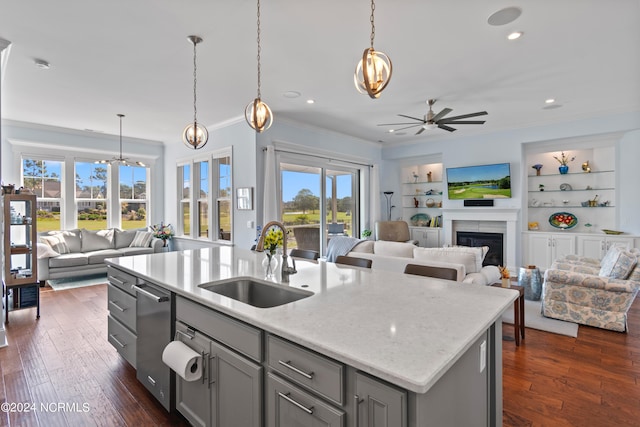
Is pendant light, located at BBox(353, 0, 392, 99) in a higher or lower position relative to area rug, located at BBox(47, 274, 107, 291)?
higher

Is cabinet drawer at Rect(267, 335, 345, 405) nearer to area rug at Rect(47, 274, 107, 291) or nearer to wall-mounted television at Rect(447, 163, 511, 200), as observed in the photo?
area rug at Rect(47, 274, 107, 291)

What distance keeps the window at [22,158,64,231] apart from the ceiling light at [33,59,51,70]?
139 inches

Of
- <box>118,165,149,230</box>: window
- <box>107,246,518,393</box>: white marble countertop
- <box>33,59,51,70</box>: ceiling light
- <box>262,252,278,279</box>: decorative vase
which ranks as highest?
<box>33,59,51,70</box>: ceiling light

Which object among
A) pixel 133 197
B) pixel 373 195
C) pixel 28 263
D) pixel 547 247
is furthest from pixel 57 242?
pixel 547 247

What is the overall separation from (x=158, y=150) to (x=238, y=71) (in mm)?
4696

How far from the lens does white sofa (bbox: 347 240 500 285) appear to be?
3355 millimetres

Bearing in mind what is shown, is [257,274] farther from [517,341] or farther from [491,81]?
[491,81]

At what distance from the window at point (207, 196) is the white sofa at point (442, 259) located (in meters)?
2.89

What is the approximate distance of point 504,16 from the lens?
8.59 ft

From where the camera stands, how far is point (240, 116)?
17.6 feet

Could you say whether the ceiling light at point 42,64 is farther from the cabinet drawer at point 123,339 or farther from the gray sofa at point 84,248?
the gray sofa at point 84,248

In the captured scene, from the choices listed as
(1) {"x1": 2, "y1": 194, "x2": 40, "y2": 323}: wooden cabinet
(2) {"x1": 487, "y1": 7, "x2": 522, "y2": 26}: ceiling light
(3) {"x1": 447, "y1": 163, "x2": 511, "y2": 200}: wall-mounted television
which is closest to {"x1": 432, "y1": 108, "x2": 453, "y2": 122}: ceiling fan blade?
(2) {"x1": 487, "y1": 7, "x2": 522, "y2": 26}: ceiling light

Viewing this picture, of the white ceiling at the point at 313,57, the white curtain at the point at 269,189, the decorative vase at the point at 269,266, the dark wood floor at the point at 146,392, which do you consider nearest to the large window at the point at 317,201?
the white curtain at the point at 269,189

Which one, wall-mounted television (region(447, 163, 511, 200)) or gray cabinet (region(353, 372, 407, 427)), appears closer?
gray cabinet (region(353, 372, 407, 427))
